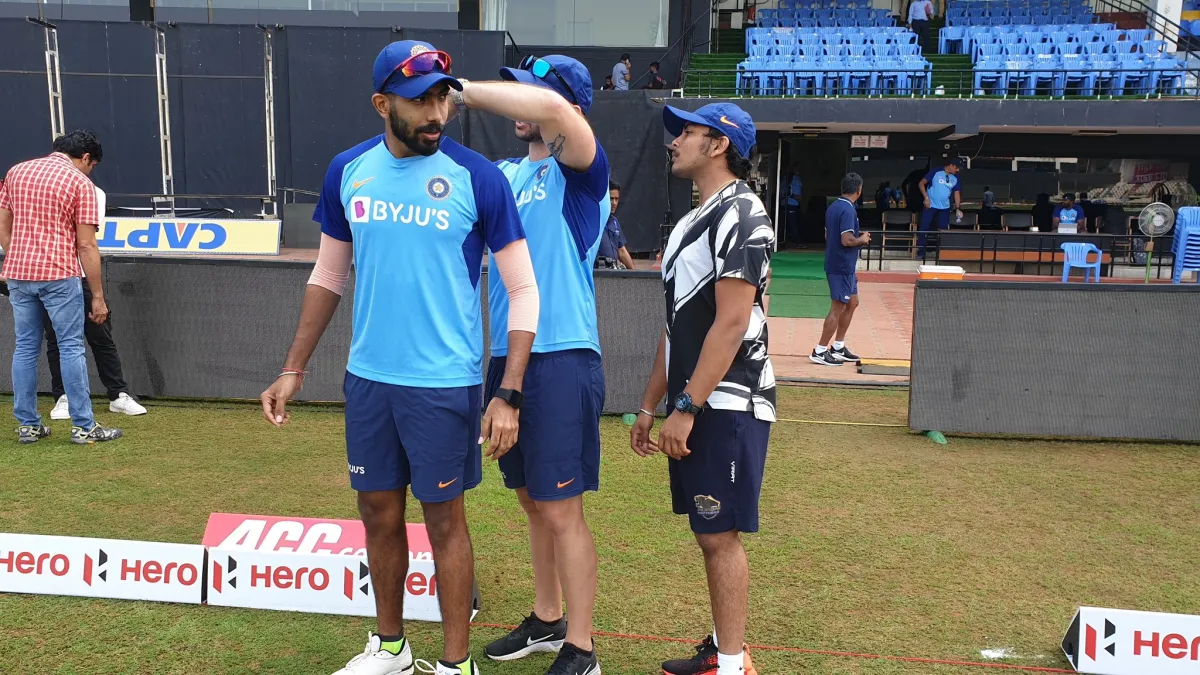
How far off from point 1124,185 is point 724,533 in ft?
76.1

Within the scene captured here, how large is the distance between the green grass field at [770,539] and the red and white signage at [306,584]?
6 centimetres

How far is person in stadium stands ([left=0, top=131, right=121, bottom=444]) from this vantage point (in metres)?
6.01

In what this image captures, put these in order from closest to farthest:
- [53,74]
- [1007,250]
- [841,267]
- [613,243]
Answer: [613,243] < [841,267] < [53,74] < [1007,250]

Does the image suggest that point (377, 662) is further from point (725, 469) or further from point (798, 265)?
point (798, 265)

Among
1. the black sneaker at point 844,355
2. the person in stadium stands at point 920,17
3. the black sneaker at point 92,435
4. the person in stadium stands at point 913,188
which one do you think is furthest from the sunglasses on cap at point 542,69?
the person in stadium stands at point 920,17

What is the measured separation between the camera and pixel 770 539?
4.83 m

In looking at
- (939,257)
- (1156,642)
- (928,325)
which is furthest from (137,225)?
(939,257)

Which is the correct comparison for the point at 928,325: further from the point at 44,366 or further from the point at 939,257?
the point at 939,257

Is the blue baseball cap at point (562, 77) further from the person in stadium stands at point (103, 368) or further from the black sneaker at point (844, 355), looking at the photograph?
the black sneaker at point (844, 355)

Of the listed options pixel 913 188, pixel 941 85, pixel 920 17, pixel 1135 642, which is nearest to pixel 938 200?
pixel 913 188

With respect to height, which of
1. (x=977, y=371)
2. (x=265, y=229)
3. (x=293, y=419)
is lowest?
(x=293, y=419)

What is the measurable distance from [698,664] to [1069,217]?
63.7 ft

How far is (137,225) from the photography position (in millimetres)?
8742

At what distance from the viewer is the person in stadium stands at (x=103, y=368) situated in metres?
6.91
